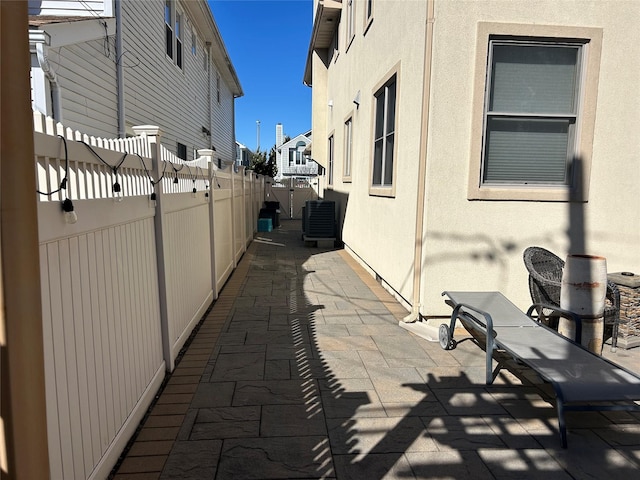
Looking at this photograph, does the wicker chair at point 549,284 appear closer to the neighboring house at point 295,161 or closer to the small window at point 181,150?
the small window at point 181,150

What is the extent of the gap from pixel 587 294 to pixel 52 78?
253 inches

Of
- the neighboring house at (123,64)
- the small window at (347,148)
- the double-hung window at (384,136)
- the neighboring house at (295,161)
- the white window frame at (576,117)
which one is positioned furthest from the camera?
the neighboring house at (295,161)

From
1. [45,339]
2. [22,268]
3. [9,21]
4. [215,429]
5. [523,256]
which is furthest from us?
[523,256]

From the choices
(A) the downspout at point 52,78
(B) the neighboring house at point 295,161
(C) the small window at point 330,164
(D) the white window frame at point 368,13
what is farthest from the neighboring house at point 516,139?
(B) the neighboring house at point 295,161

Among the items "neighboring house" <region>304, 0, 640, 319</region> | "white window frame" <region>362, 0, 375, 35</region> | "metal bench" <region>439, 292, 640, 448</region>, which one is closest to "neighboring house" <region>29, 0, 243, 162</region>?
"white window frame" <region>362, 0, 375, 35</region>

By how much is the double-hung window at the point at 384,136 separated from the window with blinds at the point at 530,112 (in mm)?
1541

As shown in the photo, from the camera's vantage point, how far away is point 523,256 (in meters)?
4.39

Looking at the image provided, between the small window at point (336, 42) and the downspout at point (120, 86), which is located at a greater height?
the small window at point (336, 42)

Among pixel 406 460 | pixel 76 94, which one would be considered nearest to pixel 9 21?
pixel 406 460

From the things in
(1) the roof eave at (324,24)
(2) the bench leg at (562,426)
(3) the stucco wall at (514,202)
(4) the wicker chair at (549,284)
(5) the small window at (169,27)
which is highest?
(1) the roof eave at (324,24)

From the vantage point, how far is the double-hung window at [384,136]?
20.4 ft

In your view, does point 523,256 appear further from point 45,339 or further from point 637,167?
point 45,339

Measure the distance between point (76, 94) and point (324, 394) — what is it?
5557mm

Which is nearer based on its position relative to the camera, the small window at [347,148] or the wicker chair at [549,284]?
the wicker chair at [549,284]
